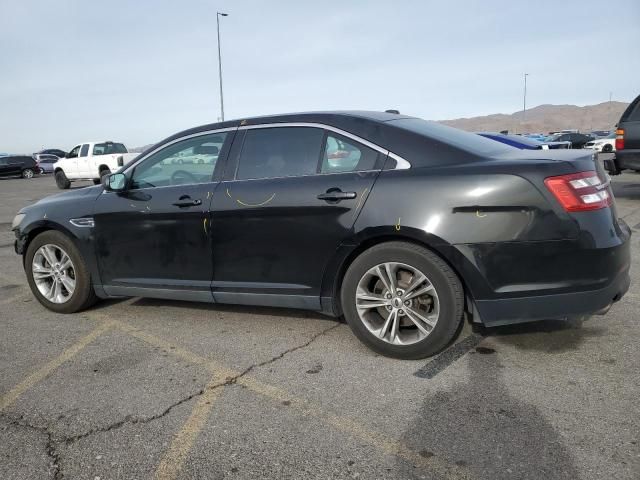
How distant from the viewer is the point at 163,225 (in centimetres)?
421

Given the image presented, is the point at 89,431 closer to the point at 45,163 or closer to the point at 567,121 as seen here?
the point at 45,163

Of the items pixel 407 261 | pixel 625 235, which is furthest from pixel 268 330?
pixel 625 235

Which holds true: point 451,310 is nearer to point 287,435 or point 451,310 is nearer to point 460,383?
point 460,383

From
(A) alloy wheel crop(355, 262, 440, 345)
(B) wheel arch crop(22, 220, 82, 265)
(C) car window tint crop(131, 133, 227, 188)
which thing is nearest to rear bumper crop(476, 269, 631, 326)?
(A) alloy wheel crop(355, 262, 440, 345)

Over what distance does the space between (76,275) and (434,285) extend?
309cm

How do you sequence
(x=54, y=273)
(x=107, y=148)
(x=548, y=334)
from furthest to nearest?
(x=107, y=148) < (x=54, y=273) < (x=548, y=334)

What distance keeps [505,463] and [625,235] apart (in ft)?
5.76

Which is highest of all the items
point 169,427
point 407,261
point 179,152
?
Result: point 179,152

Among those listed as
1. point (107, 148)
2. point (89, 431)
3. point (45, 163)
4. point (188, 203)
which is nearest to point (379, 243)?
point (188, 203)

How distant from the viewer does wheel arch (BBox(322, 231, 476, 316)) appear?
129 inches

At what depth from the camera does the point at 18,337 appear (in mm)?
4301

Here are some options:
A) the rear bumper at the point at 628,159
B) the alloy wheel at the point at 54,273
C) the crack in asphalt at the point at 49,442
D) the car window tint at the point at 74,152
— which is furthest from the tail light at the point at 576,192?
the car window tint at the point at 74,152

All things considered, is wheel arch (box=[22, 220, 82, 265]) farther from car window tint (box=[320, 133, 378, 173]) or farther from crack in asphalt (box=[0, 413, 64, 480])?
car window tint (box=[320, 133, 378, 173])

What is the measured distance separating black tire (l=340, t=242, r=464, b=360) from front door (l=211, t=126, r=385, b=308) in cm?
21
